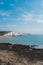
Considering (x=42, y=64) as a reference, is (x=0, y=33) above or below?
above

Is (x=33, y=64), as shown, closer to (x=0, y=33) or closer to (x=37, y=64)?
(x=37, y=64)

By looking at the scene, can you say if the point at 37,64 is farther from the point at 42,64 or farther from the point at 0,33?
the point at 0,33

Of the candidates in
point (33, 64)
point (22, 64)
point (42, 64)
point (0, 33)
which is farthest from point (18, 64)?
point (0, 33)

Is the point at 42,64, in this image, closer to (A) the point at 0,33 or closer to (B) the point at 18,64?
(B) the point at 18,64

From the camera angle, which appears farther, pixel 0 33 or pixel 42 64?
pixel 0 33

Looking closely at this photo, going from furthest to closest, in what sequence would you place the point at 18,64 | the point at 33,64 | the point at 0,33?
the point at 0,33 < the point at 33,64 < the point at 18,64

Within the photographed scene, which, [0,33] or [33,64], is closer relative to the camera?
[33,64]

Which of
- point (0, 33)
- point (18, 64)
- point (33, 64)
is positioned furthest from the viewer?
point (0, 33)

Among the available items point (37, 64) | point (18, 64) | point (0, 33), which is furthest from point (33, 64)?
point (0, 33)

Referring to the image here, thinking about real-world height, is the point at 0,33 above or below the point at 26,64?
above
